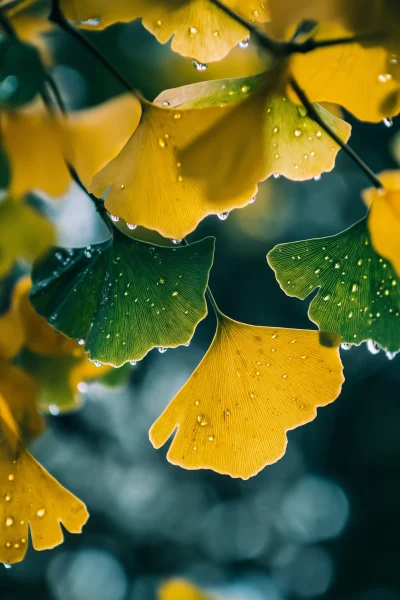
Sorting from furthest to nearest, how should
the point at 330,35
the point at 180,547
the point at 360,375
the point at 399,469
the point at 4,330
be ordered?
the point at 180,547
the point at 399,469
the point at 360,375
the point at 4,330
the point at 330,35

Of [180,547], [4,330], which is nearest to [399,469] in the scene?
[180,547]

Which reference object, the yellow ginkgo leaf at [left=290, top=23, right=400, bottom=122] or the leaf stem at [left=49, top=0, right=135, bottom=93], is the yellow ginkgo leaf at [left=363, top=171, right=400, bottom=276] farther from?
the leaf stem at [left=49, top=0, right=135, bottom=93]

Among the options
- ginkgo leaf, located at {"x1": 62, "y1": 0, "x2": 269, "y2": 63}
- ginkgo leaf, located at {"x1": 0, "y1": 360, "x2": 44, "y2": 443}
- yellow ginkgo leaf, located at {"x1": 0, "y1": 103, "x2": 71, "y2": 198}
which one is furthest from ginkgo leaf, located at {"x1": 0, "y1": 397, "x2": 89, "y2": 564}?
ginkgo leaf, located at {"x1": 62, "y1": 0, "x2": 269, "y2": 63}

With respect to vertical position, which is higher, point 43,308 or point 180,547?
point 43,308

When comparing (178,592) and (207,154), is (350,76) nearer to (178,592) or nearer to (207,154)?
(207,154)

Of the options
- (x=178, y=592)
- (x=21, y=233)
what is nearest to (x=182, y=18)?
(x=21, y=233)

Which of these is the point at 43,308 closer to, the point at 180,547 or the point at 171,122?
the point at 171,122
